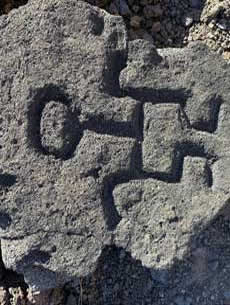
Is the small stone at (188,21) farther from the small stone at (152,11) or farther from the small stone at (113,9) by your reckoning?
the small stone at (113,9)

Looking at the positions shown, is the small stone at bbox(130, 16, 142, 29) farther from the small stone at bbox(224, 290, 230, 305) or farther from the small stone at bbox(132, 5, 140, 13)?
the small stone at bbox(224, 290, 230, 305)

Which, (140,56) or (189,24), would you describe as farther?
(189,24)

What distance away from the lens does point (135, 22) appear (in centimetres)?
161

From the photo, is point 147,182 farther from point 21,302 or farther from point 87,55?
point 21,302

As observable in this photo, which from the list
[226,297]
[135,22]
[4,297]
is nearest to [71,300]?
[4,297]

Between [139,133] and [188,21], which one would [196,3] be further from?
[139,133]

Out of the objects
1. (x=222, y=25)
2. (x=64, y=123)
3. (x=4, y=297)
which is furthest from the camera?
(x=222, y=25)

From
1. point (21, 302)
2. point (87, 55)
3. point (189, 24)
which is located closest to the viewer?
point (87, 55)

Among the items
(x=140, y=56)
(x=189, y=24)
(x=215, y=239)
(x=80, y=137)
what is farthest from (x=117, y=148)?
(x=189, y=24)

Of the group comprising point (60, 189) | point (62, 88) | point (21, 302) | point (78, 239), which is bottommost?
point (21, 302)

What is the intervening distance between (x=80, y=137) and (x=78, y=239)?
215 millimetres

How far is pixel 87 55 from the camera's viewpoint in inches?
49.4

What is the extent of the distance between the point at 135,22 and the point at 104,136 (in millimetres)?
474

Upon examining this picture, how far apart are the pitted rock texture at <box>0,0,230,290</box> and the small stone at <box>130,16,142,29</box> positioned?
13.4 inches
